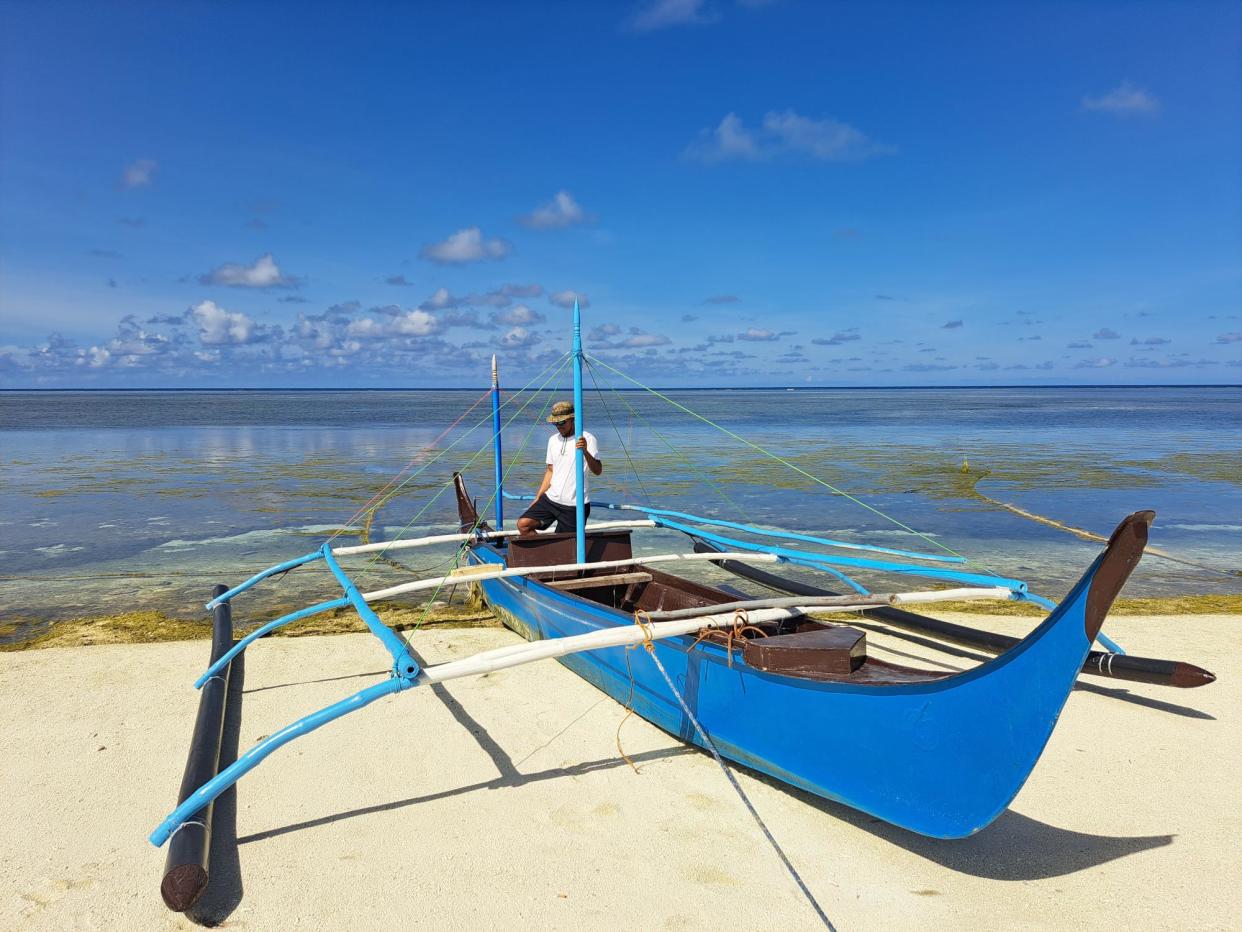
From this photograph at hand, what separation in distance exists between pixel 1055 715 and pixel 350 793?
11.6 ft

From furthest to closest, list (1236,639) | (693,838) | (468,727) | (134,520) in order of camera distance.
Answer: (134,520), (1236,639), (468,727), (693,838)

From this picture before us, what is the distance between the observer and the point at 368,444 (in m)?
28.9

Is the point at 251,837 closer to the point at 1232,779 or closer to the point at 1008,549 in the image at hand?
the point at 1232,779

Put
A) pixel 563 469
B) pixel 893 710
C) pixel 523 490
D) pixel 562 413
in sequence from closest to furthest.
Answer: pixel 893 710 < pixel 562 413 < pixel 563 469 < pixel 523 490

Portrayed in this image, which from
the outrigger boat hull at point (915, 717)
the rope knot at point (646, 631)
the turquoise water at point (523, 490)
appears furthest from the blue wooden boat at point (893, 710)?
the turquoise water at point (523, 490)

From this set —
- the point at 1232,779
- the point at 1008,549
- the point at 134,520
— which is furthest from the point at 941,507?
the point at 134,520

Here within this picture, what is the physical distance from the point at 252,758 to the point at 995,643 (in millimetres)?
5271

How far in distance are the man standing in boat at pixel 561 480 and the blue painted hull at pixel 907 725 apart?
274cm

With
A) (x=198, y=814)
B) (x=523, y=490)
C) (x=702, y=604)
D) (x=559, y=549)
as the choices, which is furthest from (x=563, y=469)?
(x=523, y=490)

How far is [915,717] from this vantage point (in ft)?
10.6

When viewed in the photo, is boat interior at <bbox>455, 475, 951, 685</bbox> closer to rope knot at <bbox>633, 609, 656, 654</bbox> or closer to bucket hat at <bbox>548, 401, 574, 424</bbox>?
rope knot at <bbox>633, 609, 656, 654</bbox>

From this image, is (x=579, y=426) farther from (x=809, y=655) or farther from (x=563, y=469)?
(x=809, y=655)

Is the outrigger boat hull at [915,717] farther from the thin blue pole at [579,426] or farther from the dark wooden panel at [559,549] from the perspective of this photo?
the dark wooden panel at [559,549]

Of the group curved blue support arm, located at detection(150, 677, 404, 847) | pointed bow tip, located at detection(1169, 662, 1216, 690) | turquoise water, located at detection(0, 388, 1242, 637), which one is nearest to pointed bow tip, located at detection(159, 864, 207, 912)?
curved blue support arm, located at detection(150, 677, 404, 847)
